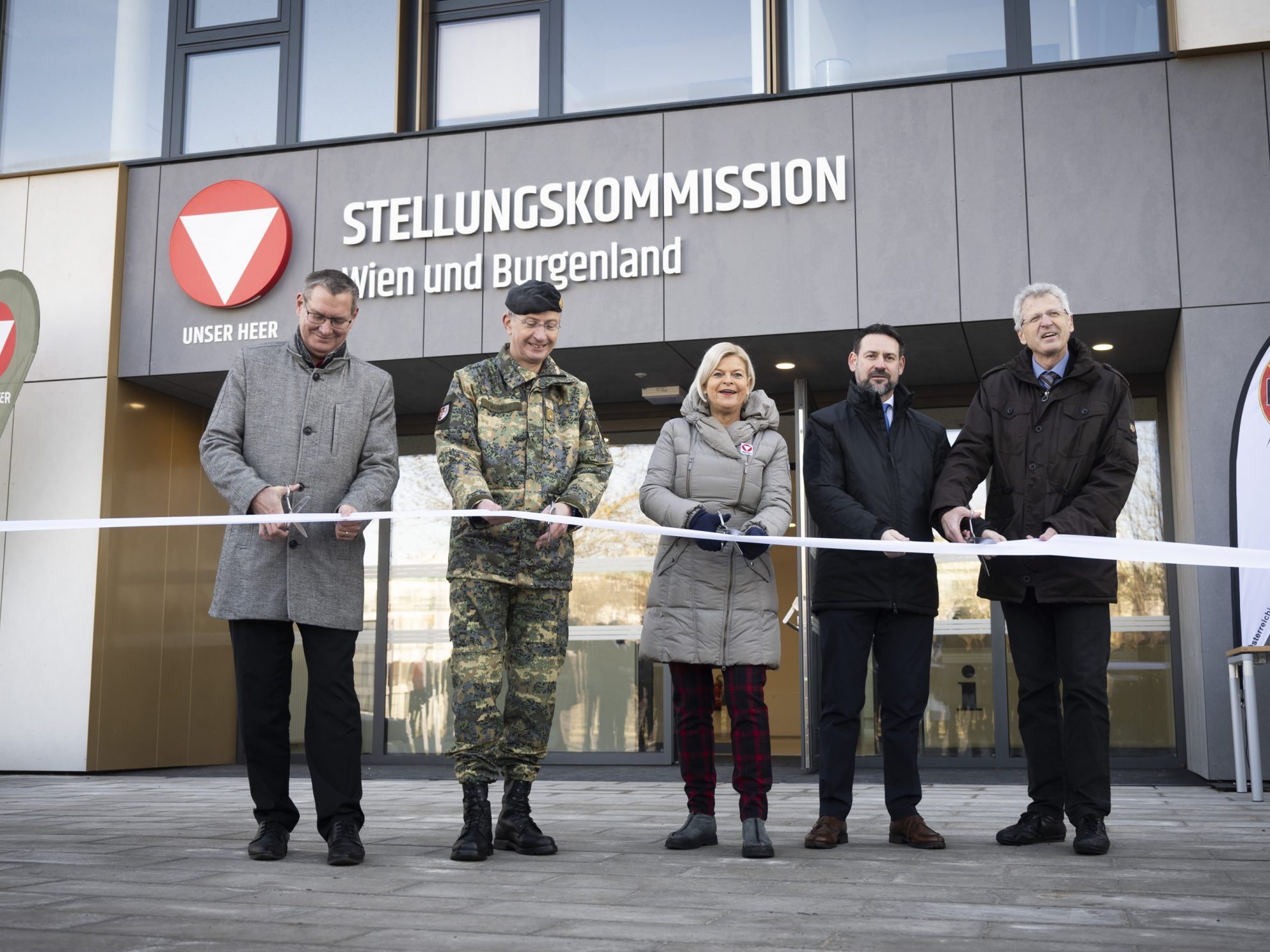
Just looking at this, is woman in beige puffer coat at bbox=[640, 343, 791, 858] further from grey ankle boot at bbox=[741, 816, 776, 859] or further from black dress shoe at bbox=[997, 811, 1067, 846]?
black dress shoe at bbox=[997, 811, 1067, 846]

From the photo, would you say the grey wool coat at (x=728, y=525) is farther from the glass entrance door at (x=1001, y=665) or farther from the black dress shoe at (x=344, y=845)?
the glass entrance door at (x=1001, y=665)

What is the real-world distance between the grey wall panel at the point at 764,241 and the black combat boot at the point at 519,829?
13.9ft

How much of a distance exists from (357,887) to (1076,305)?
5395mm

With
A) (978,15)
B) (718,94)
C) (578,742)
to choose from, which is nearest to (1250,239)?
(978,15)

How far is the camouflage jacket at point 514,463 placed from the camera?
3.67 metres

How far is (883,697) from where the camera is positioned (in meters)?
3.89

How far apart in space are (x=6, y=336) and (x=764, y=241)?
4911mm

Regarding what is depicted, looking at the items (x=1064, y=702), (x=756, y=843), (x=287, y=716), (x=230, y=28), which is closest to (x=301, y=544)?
(x=287, y=716)

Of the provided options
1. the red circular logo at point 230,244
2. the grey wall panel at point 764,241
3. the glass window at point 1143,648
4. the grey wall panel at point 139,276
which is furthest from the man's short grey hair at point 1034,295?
the grey wall panel at point 139,276

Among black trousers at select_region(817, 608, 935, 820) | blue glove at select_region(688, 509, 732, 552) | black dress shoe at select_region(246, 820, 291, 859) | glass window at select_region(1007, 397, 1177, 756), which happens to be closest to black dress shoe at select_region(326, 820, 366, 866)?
black dress shoe at select_region(246, 820, 291, 859)

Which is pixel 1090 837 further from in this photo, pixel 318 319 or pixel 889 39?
pixel 889 39

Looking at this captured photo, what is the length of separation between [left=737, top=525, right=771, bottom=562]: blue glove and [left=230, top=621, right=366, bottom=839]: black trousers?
119 centimetres

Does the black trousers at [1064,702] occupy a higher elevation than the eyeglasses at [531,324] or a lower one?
lower

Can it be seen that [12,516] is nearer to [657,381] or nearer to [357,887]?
[657,381]
